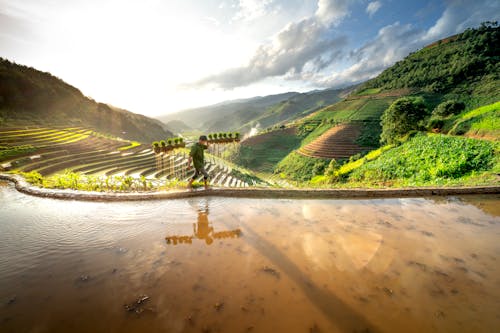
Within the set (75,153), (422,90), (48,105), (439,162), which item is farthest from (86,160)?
(422,90)

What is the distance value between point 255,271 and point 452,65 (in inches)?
3916

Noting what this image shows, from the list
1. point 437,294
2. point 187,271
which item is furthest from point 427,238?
point 187,271

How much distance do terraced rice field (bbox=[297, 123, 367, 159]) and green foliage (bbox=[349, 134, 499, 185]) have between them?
1187 inches

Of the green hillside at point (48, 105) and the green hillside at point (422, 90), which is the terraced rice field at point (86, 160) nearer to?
the green hillside at point (48, 105)

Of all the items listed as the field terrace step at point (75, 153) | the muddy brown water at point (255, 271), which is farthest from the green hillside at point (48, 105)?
the muddy brown water at point (255, 271)

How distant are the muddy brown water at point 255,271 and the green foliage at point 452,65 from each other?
69.0 metres

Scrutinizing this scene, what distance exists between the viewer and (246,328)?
226 centimetres

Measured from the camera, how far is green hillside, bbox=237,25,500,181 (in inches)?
1871

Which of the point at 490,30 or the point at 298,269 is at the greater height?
the point at 490,30

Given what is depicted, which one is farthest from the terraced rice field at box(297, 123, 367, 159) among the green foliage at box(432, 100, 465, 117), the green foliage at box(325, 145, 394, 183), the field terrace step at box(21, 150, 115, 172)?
the field terrace step at box(21, 150, 115, 172)

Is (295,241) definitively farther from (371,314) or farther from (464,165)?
(464,165)

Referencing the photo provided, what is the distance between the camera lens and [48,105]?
59.8m

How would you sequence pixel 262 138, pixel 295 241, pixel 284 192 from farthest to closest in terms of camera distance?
1. pixel 262 138
2. pixel 284 192
3. pixel 295 241

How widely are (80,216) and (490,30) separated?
→ 430 ft
